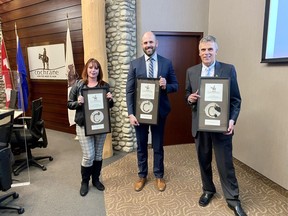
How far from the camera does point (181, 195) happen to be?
8.24ft

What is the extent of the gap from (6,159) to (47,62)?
3330mm

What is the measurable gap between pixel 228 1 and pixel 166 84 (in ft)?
6.20

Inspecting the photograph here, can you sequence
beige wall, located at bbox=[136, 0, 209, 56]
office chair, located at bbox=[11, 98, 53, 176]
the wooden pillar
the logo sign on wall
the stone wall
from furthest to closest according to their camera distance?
the logo sign on wall
beige wall, located at bbox=[136, 0, 209, 56]
the stone wall
the wooden pillar
office chair, located at bbox=[11, 98, 53, 176]

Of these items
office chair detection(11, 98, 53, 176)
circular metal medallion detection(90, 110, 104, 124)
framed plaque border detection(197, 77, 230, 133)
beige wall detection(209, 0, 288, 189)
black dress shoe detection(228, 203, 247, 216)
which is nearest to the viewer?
framed plaque border detection(197, 77, 230, 133)

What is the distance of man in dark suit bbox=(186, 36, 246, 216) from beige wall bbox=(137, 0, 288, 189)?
2.62 ft

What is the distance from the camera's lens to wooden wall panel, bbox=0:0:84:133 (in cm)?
442

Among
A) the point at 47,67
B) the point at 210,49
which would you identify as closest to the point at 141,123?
the point at 210,49

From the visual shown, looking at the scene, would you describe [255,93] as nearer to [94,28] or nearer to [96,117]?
[96,117]

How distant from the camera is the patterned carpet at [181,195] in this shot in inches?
88.0

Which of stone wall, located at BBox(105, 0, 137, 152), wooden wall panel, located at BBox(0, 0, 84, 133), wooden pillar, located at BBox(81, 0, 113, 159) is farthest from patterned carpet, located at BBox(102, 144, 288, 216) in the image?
wooden wall panel, located at BBox(0, 0, 84, 133)

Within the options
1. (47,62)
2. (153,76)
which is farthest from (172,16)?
(47,62)

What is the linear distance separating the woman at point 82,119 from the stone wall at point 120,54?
1196 millimetres

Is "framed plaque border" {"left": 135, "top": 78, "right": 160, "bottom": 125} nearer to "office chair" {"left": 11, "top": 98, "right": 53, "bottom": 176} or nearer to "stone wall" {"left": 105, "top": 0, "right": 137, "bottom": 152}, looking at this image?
"stone wall" {"left": 105, "top": 0, "right": 137, "bottom": 152}

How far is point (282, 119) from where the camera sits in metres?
2.52
